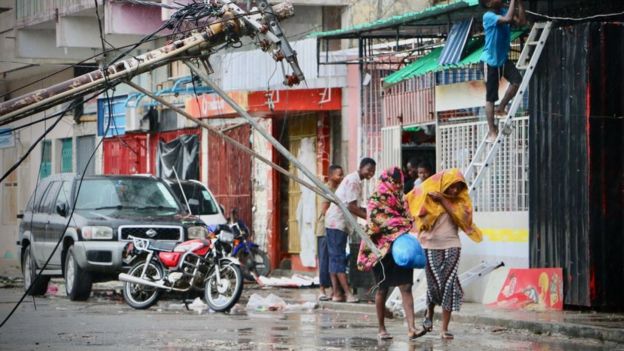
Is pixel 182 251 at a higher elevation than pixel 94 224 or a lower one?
lower

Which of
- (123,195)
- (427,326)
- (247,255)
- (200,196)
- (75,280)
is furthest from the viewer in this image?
(200,196)

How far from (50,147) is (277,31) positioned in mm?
27055

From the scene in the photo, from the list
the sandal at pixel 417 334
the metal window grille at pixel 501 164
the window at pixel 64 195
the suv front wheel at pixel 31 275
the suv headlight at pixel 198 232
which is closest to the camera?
the sandal at pixel 417 334

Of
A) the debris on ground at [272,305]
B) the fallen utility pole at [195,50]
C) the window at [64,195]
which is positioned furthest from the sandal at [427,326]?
the window at [64,195]

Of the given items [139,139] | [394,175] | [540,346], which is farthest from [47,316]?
[139,139]

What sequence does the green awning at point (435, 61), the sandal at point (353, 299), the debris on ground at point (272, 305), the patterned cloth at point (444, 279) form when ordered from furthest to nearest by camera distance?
the sandal at point (353, 299), the debris on ground at point (272, 305), the green awning at point (435, 61), the patterned cloth at point (444, 279)

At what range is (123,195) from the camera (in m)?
22.8

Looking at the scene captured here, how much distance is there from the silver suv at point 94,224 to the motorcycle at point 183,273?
51.3 inches

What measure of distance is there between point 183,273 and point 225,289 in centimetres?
84

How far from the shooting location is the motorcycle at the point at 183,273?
1920cm

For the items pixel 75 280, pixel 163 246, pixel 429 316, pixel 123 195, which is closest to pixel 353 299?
pixel 163 246

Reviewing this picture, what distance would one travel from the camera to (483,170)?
17875mm

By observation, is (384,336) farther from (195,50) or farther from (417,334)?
(195,50)

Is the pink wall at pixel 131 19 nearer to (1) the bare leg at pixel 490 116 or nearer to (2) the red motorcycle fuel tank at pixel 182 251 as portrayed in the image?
(2) the red motorcycle fuel tank at pixel 182 251
